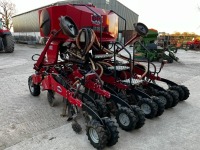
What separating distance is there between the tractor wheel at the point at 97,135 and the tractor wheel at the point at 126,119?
0.48 m

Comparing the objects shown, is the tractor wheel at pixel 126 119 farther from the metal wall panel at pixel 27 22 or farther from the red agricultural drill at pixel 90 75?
the metal wall panel at pixel 27 22

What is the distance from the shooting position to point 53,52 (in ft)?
12.9

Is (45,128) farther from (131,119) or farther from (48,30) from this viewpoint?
(48,30)

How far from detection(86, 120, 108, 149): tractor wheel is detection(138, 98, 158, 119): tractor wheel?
102 centimetres

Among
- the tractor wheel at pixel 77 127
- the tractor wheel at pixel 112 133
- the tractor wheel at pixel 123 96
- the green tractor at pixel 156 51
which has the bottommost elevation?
the tractor wheel at pixel 77 127

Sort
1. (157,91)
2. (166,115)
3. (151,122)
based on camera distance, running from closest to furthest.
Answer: (151,122) → (166,115) → (157,91)

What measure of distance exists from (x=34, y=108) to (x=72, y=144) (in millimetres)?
1462

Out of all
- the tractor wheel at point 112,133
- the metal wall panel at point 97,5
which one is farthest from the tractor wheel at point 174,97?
the metal wall panel at point 97,5

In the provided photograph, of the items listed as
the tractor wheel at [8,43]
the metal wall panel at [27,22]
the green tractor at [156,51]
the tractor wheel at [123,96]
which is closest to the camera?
the tractor wheel at [123,96]

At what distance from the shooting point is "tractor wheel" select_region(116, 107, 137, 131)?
2717 mm

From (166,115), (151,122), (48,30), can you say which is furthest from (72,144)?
(48,30)

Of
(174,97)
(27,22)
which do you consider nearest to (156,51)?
(174,97)

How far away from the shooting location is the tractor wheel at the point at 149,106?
310 cm

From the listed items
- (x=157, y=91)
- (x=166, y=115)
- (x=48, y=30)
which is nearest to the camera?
Answer: (x=166, y=115)
